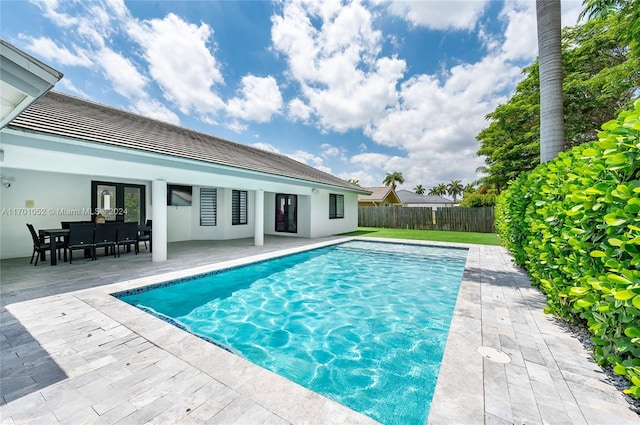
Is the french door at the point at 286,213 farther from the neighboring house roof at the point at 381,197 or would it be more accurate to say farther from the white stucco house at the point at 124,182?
the neighboring house roof at the point at 381,197

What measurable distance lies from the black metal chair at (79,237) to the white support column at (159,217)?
2126 millimetres

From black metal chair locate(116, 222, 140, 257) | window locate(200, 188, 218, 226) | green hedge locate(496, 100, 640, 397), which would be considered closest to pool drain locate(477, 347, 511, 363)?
green hedge locate(496, 100, 640, 397)

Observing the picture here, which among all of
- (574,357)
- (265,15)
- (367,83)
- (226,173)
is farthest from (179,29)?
(574,357)

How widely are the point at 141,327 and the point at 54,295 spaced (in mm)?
3029

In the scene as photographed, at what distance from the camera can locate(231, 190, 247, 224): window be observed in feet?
52.3

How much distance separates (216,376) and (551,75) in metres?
9.95

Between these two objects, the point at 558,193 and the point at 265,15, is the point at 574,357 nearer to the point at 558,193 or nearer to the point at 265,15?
the point at 558,193

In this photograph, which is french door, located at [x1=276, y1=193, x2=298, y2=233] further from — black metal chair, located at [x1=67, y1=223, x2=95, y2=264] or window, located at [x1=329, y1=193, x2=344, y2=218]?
black metal chair, located at [x1=67, y1=223, x2=95, y2=264]

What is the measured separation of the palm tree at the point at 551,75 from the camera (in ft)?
22.5

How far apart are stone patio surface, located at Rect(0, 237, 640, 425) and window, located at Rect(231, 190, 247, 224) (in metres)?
11.0

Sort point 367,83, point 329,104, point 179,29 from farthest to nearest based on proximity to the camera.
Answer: point 329,104 → point 367,83 → point 179,29

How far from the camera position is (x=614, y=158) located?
2.24 metres

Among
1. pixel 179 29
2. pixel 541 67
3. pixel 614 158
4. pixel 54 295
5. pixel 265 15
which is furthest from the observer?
pixel 265 15

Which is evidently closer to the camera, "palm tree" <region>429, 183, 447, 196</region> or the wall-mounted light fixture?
the wall-mounted light fixture
